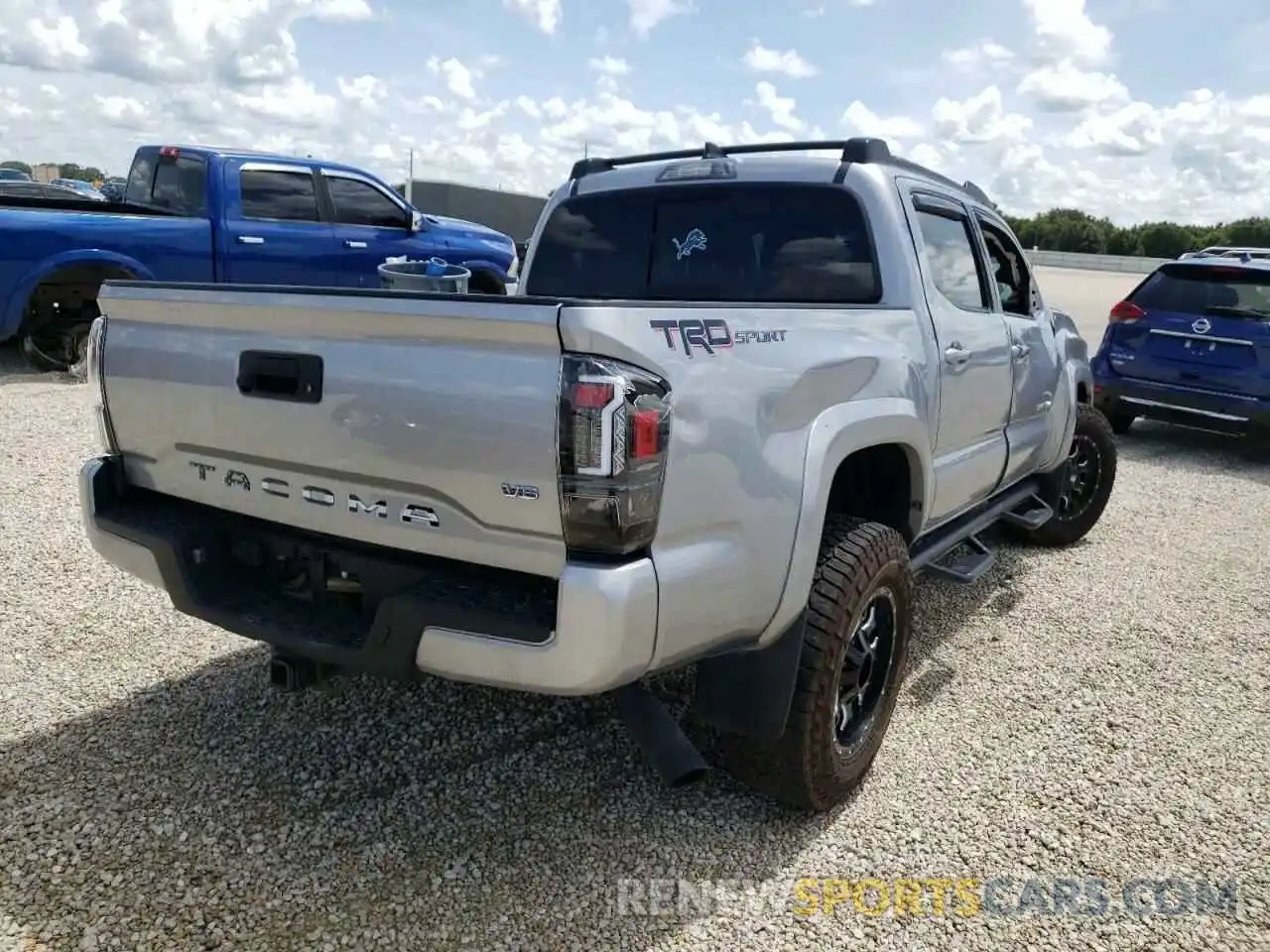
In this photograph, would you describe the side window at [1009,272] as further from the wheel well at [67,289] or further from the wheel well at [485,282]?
the wheel well at [485,282]

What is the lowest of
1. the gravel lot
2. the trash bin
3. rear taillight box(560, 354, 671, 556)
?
the gravel lot

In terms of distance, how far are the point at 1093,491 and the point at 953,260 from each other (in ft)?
8.19

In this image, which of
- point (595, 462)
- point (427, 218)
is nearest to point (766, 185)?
point (595, 462)

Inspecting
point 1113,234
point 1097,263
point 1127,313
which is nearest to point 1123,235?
point 1113,234

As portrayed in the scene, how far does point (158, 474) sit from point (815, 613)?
74.6 inches

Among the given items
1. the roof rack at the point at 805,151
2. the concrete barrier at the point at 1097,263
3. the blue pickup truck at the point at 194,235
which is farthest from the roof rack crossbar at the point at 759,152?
the concrete barrier at the point at 1097,263

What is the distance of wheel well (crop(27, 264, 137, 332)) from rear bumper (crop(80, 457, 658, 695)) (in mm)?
6346

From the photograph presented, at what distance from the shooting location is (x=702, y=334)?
238cm

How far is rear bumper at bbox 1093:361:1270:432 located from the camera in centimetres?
813

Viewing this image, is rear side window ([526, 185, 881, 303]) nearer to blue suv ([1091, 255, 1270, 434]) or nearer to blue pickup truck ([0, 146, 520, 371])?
blue pickup truck ([0, 146, 520, 371])

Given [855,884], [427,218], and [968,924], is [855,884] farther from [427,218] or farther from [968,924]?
[427,218]

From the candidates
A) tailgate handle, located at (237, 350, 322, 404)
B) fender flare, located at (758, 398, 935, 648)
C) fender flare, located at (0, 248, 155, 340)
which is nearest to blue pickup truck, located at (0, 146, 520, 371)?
fender flare, located at (0, 248, 155, 340)

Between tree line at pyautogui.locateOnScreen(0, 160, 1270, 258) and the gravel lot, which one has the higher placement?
tree line at pyautogui.locateOnScreen(0, 160, 1270, 258)

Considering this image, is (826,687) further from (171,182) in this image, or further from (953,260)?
(171,182)
